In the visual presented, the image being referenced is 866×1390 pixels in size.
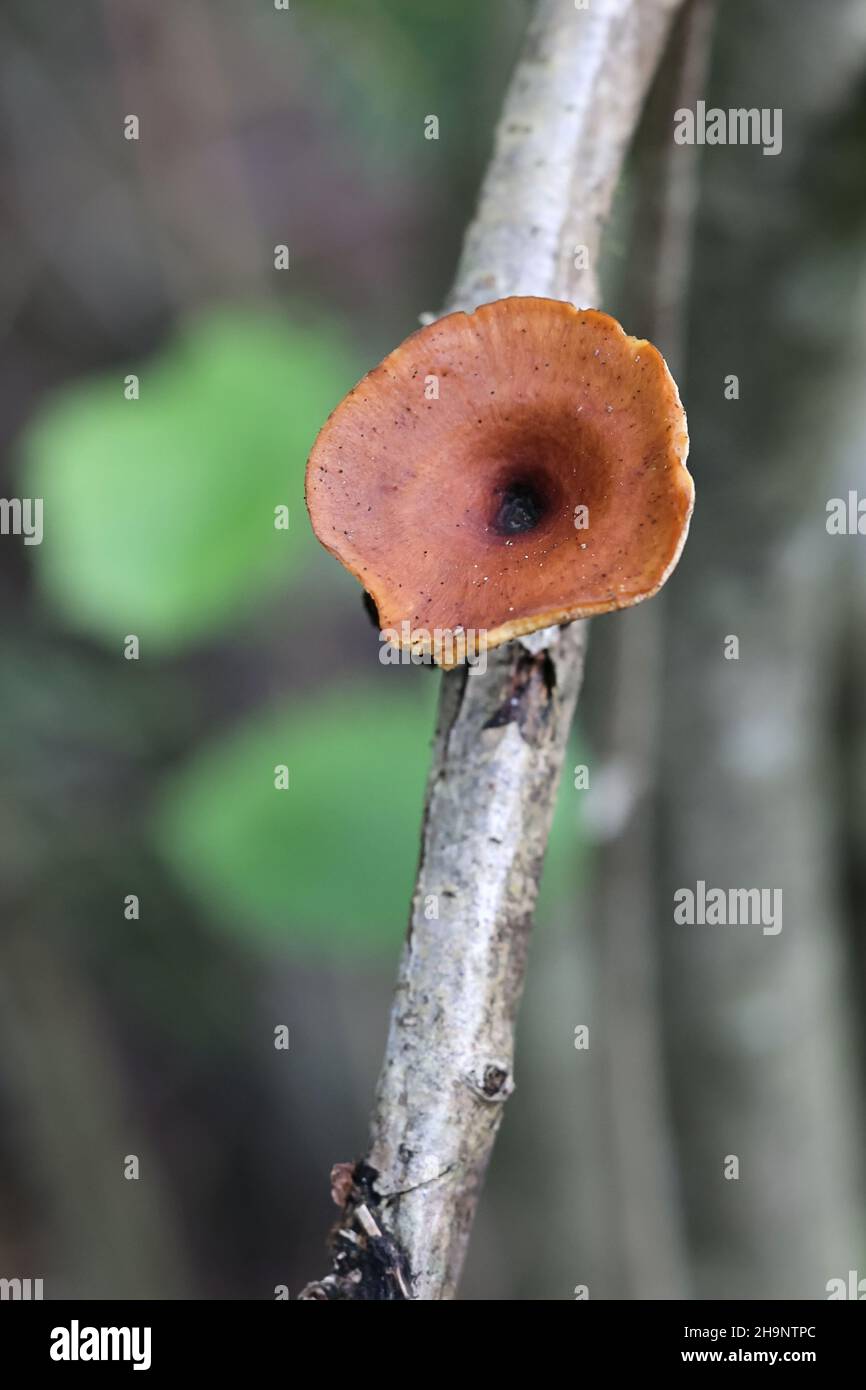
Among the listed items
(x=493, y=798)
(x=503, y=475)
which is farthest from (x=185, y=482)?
(x=493, y=798)

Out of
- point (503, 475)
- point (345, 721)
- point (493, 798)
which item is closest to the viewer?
point (493, 798)

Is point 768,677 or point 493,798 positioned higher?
point 768,677

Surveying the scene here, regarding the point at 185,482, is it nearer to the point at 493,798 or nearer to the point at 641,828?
the point at 641,828

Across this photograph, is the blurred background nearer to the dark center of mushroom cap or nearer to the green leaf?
the green leaf

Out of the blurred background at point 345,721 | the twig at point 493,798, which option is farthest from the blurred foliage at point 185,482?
the twig at point 493,798
